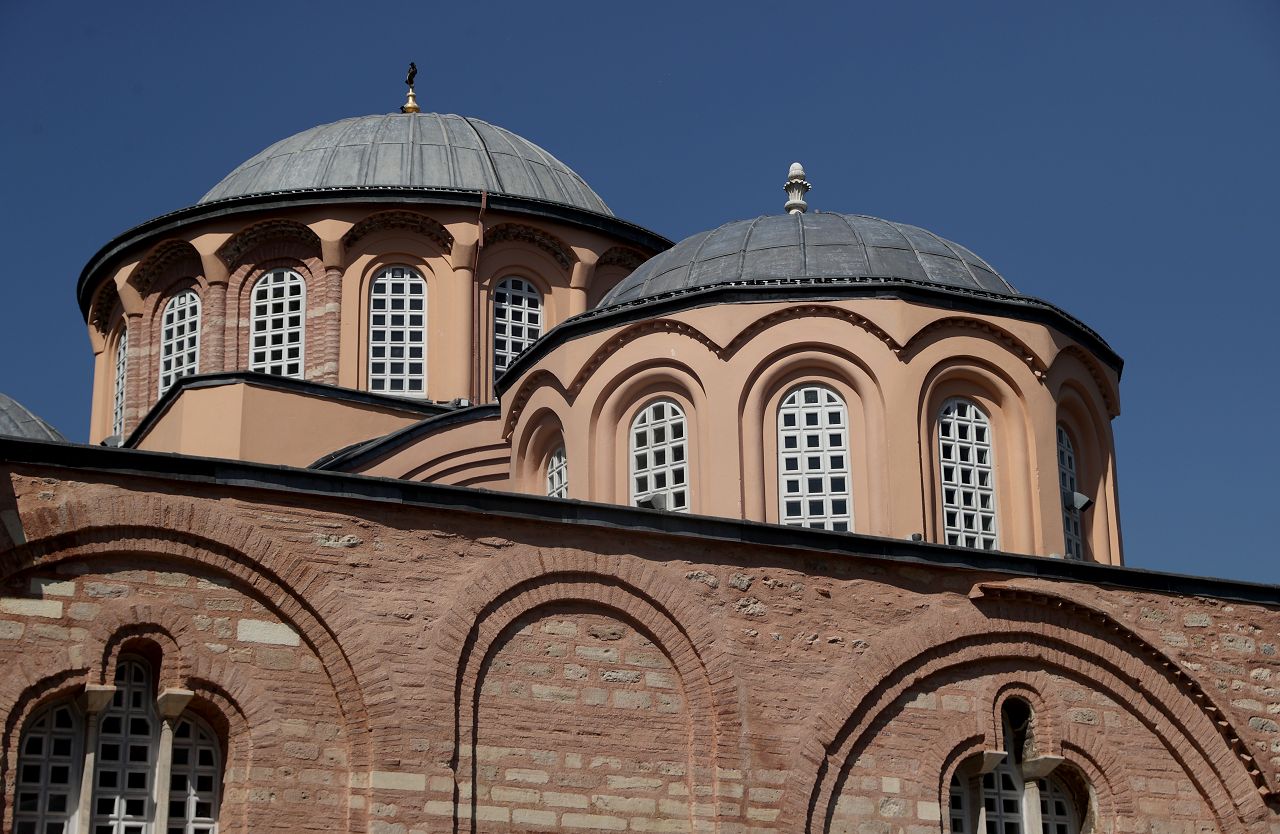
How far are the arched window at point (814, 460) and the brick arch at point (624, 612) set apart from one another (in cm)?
339

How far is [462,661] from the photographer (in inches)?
614

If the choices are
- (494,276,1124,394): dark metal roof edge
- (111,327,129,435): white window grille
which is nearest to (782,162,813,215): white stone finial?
(494,276,1124,394): dark metal roof edge

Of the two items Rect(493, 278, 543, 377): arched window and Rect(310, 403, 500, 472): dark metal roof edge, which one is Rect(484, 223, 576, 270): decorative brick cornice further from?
Rect(310, 403, 500, 472): dark metal roof edge

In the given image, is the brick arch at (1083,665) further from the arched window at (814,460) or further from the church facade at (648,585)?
the arched window at (814,460)

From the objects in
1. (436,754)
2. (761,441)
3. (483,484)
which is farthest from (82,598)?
(483,484)

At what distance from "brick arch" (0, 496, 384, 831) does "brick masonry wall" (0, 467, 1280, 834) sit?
0.02 m

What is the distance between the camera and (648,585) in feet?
53.8

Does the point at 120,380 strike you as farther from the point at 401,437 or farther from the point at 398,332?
the point at 401,437

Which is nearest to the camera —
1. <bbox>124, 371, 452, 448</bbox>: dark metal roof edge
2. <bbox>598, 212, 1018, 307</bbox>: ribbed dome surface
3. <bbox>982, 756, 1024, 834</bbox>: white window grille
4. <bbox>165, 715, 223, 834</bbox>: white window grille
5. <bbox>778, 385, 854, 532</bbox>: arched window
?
<bbox>165, 715, 223, 834</bbox>: white window grille

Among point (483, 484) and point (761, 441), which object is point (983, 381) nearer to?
point (761, 441)

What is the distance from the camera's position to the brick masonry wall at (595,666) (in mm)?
14828

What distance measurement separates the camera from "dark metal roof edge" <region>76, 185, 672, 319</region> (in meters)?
25.3

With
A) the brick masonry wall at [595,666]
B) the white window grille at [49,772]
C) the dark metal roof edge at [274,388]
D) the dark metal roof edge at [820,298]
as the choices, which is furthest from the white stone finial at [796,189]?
the white window grille at [49,772]

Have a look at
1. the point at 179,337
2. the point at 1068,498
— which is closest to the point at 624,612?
the point at 1068,498
